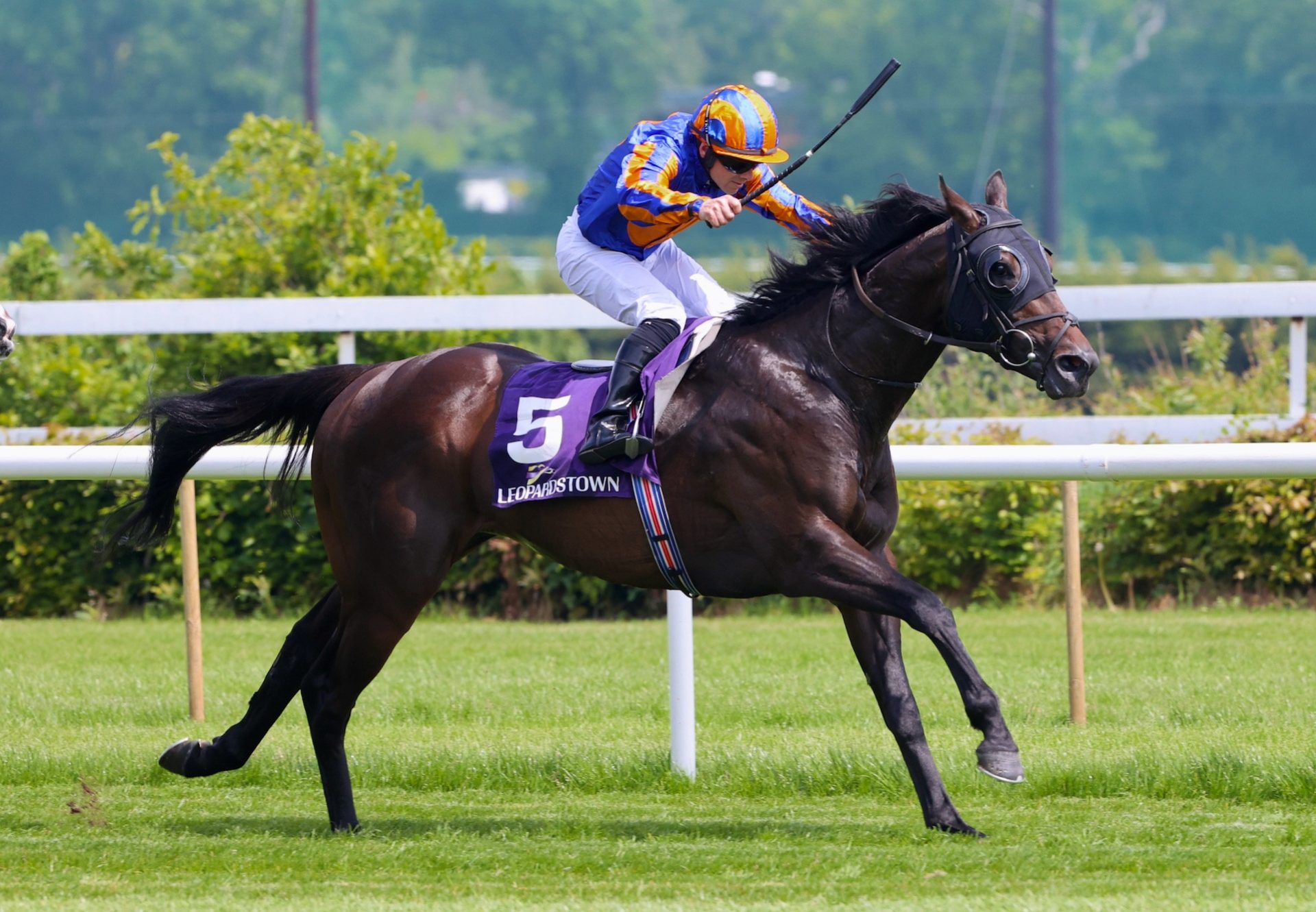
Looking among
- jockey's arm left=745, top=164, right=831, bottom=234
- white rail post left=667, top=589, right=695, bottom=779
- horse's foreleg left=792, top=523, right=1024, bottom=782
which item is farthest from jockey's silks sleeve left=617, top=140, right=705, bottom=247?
white rail post left=667, top=589, right=695, bottom=779

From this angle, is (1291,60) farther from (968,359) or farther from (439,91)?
(968,359)

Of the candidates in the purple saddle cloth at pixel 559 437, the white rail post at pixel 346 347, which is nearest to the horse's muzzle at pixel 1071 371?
the purple saddle cloth at pixel 559 437

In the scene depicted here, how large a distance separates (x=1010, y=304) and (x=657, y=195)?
968 mm

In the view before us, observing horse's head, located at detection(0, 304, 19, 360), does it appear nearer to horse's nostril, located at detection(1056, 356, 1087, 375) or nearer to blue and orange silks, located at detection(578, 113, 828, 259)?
blue and orange silks, located at detection(578, 113, 828, 259)

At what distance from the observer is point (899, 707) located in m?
4.43

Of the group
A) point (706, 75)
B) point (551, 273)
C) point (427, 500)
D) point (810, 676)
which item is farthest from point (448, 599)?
point (706, 75)

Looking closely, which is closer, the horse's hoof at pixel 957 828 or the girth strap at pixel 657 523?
the horse's hoof at pixel 957 828

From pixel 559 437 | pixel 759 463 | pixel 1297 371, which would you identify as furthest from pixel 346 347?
pixel 1297 371

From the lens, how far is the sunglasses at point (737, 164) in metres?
4.76

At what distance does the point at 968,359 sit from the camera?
9.59 m

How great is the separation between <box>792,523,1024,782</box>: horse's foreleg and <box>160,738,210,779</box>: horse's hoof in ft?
6.01

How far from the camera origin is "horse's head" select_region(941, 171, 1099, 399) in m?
4.20

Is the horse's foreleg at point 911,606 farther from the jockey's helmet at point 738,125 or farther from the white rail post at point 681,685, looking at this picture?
the jockey's helmet at point 738,125

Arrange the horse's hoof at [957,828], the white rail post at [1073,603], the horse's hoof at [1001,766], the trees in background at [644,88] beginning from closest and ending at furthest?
the horse's hoof at [1001,766]
the horse's hoof at [957,828]
the white rail post at [1073,603]
the trees in background at [644,88]
